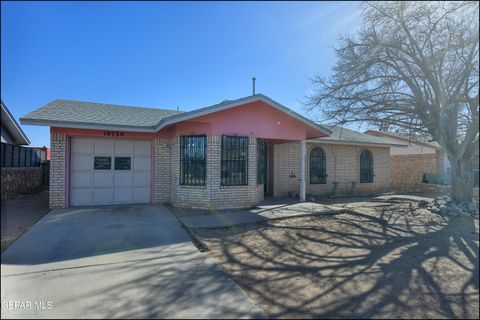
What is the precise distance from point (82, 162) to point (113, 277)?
695 cm

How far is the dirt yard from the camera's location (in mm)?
3213

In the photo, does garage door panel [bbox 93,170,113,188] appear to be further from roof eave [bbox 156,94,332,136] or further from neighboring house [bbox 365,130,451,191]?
neighboring house [bbox 365,130,451,191]

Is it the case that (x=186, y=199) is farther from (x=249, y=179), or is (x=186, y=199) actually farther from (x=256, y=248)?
(x=256, y=248)

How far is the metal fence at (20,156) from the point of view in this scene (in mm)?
11596

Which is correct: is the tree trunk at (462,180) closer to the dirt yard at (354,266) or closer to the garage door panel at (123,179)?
the dirt yard at (354,266)

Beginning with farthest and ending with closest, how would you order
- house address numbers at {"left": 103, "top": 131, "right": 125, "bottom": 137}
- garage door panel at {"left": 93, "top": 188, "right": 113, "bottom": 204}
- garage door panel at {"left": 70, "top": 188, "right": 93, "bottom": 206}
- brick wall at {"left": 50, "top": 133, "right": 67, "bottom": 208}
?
1. garage door panel at {"left": 93, "top": 188, "right": 113, "bottom": 204}
2. house address numbers at {"left": 103, "top": 131, "right": 125, "bottom": 137}
3. garage door panel at {"left": 70, "top": 188, "right": 93, "bottom": 206}
4. brick wall at {"left": 50, "top": 133, "right": 67, "bottom": 208}

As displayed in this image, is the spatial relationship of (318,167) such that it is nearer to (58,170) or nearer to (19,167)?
(58,170)

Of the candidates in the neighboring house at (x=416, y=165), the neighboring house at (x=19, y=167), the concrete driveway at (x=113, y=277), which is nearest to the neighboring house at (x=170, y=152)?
the neighboring house at (x=19, y=167)

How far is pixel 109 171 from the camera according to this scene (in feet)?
32.2

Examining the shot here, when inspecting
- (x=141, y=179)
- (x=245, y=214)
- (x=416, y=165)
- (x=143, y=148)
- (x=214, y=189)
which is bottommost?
(x=245, y=214)

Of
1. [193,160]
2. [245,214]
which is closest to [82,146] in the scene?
[193,160]

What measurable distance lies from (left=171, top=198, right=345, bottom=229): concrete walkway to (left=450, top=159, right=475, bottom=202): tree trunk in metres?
4.02

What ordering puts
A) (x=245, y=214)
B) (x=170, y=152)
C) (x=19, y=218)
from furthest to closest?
1. (x=170, y=152)
2. (x=245, y=214)
3. (x=19, y=218)

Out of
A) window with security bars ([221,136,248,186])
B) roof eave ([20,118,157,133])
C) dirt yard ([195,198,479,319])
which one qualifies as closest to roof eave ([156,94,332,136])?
roof eave ([20,118,157,133])
